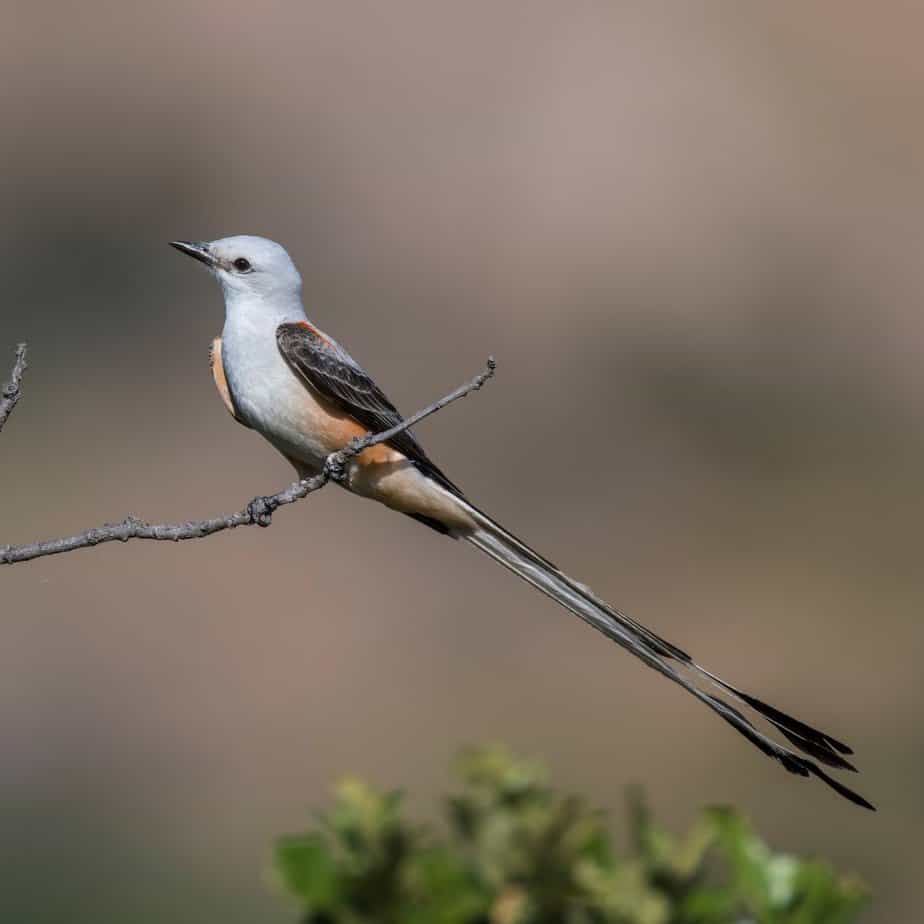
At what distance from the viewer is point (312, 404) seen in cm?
461

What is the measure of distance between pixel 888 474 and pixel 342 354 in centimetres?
930

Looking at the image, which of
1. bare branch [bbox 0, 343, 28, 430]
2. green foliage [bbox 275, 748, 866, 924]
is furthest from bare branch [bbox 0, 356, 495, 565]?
green foliage [bbox 275, 748, 866, 924]

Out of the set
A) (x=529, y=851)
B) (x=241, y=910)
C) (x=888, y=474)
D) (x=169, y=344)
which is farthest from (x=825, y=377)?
(x=529, y=851)

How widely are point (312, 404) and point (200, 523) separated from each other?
0.90m

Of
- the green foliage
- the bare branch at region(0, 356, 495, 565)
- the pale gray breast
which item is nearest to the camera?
the green foliage

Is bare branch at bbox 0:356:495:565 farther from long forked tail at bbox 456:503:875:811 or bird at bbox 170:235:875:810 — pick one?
long forked tail at bbox 456:503:875:811

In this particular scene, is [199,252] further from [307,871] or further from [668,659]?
[307,871]

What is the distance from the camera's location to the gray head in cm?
472

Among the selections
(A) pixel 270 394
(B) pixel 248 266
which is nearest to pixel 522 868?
(A) pixel 270 394

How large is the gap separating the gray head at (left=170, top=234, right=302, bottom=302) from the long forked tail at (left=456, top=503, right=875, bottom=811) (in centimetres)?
93

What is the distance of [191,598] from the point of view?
1091 centimetres

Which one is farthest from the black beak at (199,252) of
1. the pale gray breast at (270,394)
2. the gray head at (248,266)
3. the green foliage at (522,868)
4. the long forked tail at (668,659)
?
the green foliage at (522,868)

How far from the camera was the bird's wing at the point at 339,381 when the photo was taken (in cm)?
460

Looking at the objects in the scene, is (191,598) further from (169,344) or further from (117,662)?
(169,344)
